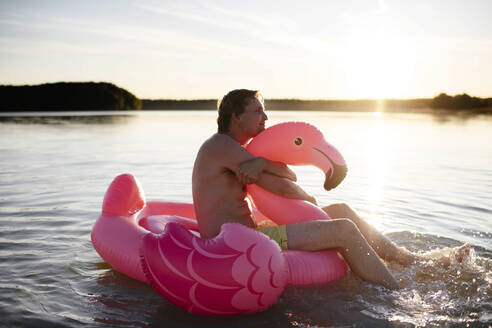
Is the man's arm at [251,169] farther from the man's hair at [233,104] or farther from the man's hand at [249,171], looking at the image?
the man's hair at [233,104]

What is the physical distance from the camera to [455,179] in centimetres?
858

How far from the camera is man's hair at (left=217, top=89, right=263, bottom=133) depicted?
3412mm

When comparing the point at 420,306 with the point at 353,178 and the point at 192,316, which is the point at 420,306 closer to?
the point at 192,316

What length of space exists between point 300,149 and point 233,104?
709 millimetres

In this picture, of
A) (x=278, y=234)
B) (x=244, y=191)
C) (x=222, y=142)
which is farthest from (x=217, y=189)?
(x=278, y=234)

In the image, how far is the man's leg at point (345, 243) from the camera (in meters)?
3.24

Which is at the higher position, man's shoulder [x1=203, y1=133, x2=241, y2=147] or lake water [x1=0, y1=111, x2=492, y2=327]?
man's shoulder [x1=203, y1=133, x2=241, y2=147]

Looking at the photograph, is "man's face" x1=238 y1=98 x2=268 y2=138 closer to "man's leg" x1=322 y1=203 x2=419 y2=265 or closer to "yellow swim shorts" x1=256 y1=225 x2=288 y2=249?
"yellow swim shorts" x1=256 y1=225 x2=288 y2=249

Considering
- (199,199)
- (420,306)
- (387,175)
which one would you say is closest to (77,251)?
(199,199)

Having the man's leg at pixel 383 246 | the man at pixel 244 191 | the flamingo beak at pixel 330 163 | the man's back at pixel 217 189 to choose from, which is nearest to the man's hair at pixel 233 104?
the man at pixel 244 191

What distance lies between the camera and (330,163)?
368 centimetres

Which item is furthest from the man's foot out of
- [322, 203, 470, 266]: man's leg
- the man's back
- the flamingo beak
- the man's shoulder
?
the man's shoulder

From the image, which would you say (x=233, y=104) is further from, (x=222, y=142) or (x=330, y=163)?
(x=330, y=163)

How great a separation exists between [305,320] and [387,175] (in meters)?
6.74
